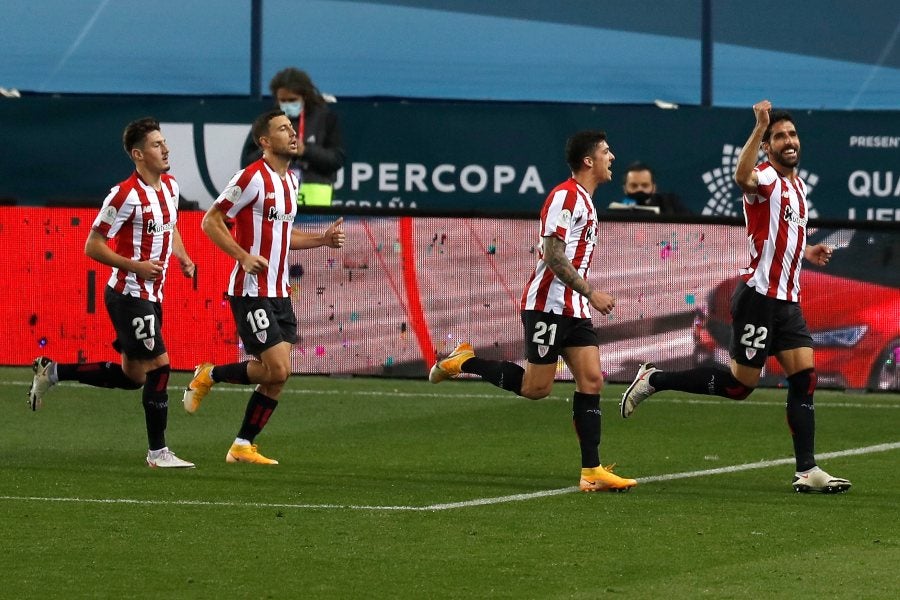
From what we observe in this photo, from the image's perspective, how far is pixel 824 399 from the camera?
14.5 m

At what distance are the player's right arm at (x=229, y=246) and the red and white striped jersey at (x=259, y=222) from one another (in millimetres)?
105

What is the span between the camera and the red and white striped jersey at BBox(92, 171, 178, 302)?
35.1 feet

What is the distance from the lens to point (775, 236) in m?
10.0

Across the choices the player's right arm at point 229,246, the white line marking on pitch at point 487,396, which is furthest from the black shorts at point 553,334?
the white line marking on pitch at point 487,396

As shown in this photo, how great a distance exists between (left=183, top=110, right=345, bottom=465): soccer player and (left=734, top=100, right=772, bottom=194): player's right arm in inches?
93.4

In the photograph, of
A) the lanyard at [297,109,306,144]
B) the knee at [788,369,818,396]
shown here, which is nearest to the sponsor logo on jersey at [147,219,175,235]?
the knee at [788,369,818,396]

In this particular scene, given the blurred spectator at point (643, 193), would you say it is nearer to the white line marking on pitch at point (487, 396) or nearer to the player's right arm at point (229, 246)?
the white line marking on pitch at point (487, 396)

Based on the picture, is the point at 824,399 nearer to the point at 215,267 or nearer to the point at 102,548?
the point at 215,267

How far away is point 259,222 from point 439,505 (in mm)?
2259

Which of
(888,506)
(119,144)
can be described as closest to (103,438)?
(888,506)

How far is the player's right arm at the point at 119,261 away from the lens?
10.5 metres

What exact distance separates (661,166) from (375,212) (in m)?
3.46

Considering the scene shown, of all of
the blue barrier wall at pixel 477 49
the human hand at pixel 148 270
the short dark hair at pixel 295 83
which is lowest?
the human hand at pixel 148 270

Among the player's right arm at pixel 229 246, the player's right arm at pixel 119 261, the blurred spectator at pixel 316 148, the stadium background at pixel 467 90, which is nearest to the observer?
the player's right arm at pixel 229 246
